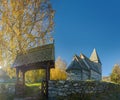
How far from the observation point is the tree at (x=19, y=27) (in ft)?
70.3

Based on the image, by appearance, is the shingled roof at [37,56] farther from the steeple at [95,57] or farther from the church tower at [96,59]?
the steeple at [95,57]

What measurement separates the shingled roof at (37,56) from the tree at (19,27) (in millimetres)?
1701

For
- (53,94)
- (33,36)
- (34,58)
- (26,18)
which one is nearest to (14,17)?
(26,18)

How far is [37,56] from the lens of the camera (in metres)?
18.2

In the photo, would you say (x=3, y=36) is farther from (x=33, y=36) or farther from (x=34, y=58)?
(x=34, y=58)

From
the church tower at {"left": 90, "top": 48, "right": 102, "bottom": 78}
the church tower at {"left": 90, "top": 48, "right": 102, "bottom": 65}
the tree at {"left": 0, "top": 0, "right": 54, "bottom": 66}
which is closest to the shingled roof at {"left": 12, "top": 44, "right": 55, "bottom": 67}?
the tree at {"left": 0, "top": 0, "right": 54, "bottom": 66}

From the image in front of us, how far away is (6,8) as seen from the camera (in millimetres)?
21844

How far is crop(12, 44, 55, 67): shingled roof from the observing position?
17.3 meters

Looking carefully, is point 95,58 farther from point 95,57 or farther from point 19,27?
point 19,27

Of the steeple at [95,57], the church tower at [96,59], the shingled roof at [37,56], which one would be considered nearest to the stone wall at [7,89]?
the shingled roof at [37,56]

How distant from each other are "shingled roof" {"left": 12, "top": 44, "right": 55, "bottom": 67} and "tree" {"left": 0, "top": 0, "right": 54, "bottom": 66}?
1.70 metres

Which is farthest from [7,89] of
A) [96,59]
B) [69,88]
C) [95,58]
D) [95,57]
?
[95,57]

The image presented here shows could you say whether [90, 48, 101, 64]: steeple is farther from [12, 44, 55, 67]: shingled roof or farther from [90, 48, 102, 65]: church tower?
[12, 44, 55, 67]: shingled roof

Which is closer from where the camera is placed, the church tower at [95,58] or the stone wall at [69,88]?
the stone wall at [69,88]
